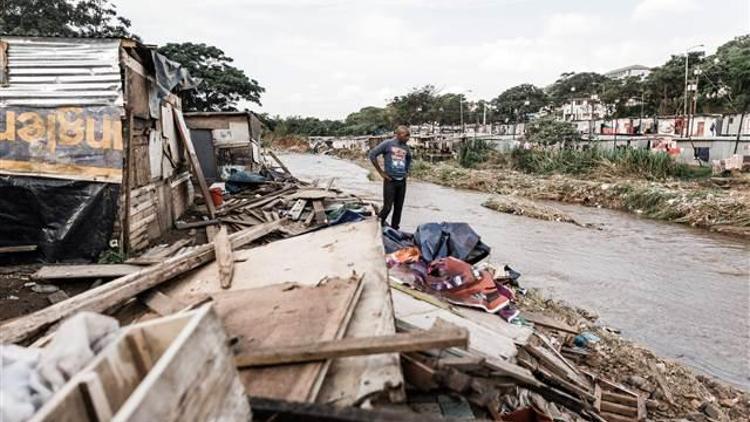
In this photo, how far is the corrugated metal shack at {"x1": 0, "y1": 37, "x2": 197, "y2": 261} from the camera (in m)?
6.08

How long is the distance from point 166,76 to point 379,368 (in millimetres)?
7300

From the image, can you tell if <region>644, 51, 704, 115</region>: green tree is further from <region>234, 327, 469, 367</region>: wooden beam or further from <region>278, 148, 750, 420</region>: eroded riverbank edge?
<region>234, 327, 469, 367</region>: wooden beam

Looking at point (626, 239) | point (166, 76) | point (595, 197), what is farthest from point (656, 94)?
point (166, 76)

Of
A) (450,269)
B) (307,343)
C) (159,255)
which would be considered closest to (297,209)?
(159,255)

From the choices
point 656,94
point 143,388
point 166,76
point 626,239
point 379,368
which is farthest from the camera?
point 656,94

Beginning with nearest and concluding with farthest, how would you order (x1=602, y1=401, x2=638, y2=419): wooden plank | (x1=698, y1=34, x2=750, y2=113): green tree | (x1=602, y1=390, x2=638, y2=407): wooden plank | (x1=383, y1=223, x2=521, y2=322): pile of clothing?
(x1=602, y1=401, x2=638, y2=419): wooden plank → (x1=602, y1=390, x2=638, y2=407): wooden plank → (x1=383, y1=223, x2=521, y2=322): pile of clothing → (x1=698, y1=34, x2=750, y2=113): green tree

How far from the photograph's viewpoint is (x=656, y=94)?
130 feet

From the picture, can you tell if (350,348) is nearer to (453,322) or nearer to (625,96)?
(453,322)

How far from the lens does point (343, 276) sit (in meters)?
3.51

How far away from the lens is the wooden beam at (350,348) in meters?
2.24

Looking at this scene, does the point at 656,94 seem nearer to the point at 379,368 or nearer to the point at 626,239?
the point at 626,239

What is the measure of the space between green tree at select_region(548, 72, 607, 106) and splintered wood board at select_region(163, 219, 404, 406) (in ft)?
221

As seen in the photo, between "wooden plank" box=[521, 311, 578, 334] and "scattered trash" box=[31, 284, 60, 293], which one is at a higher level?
"scattered trash" box=[31, 284, 60, 293]

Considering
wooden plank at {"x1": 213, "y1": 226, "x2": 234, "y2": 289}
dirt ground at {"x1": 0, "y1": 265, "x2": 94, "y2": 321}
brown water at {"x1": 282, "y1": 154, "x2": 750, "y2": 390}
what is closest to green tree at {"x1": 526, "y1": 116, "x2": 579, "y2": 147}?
brown water at {"x1": 282, "y1": 154, "x2": 750, "y2": 390}
